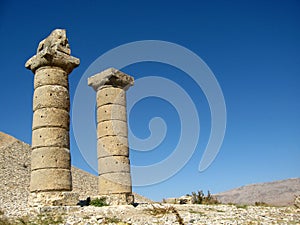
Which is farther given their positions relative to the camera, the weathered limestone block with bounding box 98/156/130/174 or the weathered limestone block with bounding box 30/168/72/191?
the weathered limestone block with bounding box 98/156/130/174

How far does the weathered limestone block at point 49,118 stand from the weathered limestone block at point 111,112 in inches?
91.0

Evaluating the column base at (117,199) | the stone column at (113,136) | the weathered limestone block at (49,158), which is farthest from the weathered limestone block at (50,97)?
the column base at (117,199)

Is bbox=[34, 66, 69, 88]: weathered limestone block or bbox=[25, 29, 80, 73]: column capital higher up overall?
bbox=[25, 29, 80, 73]: column capital

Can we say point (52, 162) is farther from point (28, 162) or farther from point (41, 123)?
point (28, 162)

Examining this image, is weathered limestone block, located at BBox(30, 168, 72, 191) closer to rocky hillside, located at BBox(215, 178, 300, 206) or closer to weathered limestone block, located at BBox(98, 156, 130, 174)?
weathered limestone block, located at BBox(98, 156, 130, 174)

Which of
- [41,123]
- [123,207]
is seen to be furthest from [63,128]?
[123,207]

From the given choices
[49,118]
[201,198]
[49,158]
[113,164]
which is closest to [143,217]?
[49,158]

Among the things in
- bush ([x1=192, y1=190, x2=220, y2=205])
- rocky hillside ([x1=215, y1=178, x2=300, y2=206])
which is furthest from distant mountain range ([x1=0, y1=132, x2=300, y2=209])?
bush ([x1=192, y1=190, x2=220, y2=205])

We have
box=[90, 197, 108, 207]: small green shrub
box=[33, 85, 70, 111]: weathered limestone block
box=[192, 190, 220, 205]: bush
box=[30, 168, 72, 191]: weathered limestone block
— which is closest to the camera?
box=[30, 168, 72, 191]: weathered limestone block

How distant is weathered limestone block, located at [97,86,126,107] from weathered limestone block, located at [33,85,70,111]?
224cm

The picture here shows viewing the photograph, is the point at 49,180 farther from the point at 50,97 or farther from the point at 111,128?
the point at 111,128

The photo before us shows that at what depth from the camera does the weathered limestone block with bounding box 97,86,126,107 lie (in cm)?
1391

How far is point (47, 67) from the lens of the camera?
11.9m

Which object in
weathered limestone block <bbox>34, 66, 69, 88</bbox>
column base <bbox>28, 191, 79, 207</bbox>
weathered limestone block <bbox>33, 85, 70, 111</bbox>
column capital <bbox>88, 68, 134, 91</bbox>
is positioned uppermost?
column capital <bbox>88, 68, 134, 91</bbox>
